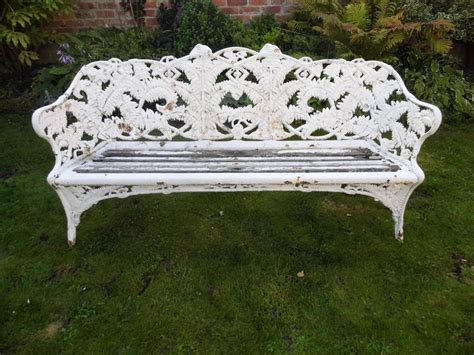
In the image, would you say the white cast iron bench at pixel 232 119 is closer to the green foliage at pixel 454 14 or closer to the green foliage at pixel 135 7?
the green foliage at pixel 454 14

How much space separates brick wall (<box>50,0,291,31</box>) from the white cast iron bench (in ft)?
8.40

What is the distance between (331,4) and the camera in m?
4.70

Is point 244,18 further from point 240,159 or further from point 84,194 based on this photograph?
point 84,194

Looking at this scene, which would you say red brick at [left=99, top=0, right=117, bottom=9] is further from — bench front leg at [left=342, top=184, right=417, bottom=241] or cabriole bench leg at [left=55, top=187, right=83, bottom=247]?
bench front leg at [left=342, top=184, right=417, bottom=241]

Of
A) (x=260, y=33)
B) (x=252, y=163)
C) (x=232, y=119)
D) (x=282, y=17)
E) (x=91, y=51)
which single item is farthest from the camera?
(x=282, y=17)

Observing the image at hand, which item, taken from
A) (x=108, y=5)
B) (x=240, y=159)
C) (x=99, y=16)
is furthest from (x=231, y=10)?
(x=240, y=159)

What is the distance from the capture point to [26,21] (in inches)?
177

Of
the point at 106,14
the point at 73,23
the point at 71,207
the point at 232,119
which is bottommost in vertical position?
the point at 71,207

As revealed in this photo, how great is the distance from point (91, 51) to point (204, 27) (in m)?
1.54

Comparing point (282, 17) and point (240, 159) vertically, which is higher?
point (282, 17)

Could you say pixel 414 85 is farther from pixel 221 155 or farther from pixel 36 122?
pixel 36 122

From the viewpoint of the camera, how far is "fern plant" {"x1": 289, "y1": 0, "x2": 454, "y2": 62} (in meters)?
4.27

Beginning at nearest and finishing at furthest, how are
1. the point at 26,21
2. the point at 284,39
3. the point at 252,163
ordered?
the point at 252,163 < the point at 26,21 < the point at 284,39

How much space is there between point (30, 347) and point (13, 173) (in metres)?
2.44
